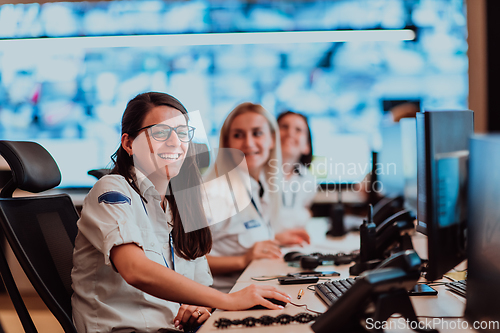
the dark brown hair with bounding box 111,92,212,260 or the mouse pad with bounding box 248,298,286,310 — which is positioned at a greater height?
the dark brown hair with bounding box 111,92,212,260

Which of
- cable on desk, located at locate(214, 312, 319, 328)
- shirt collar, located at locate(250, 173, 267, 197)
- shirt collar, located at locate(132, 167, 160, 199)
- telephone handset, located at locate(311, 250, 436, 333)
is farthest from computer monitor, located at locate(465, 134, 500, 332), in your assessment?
shirt collar, located at locate(250, 173, 267, 197)

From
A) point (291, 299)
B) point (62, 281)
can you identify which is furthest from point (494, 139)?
point (62, 281)

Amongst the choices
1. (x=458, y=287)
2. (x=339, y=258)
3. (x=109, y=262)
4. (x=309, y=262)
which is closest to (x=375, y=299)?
(x=458, y=287)

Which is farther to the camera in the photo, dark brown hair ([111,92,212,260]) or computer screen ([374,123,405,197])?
computer screen ([374,123,405,197])

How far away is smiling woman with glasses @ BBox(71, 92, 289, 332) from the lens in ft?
3.20

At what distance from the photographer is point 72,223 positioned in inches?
51.5

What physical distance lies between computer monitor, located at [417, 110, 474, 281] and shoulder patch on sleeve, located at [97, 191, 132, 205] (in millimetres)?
738

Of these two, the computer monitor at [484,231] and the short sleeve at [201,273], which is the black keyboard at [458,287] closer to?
the computer monitor at [484,231]

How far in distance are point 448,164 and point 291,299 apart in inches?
20.4

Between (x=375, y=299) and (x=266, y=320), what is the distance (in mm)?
273

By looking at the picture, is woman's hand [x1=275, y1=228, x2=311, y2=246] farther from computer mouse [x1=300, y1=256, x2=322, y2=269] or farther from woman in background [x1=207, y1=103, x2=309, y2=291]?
computer mouse [x1=300, y1=256, x2=322, y2=269]

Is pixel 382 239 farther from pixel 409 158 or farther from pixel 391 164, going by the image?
pixel 391 164

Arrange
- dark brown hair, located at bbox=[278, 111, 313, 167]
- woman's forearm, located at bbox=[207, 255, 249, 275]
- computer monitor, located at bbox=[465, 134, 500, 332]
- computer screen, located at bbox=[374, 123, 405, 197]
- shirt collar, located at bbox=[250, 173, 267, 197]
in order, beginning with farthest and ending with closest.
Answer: dark brown hair, located at bbox=[278, 111, 313, 167]
shirt collar, located at bbox=[250, 173, 267, 197]
computer screen, located at bbox=[374, 123, 405, 197]
woman's forearm, located at bbox=[207, 255, 249, 275]
computer monitor, located at bbox=[465, 134, 500, 332]

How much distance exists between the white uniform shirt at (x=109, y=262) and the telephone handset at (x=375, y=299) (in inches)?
20.3
